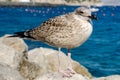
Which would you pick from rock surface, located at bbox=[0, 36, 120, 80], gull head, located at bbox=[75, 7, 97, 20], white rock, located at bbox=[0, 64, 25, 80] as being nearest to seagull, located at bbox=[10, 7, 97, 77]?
gull head, located at bbox=[75, 7, 97, 20]

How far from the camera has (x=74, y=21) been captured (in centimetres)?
818

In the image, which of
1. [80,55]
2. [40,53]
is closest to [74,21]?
[40,53]

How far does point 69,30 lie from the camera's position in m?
8.27

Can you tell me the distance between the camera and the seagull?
8.09 m

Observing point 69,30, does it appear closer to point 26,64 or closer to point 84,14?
point 84,14

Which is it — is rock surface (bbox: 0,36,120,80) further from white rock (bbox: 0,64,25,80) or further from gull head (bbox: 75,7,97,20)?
gull head (bbox: 75,7,97,20)

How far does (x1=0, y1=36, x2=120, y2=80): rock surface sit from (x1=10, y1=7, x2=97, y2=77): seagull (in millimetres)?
607

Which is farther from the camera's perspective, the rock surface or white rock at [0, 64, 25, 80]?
the rock surface

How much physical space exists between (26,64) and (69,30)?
Result: 10.8 feet

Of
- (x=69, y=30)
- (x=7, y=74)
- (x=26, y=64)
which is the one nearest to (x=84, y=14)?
(x=69, y=30)

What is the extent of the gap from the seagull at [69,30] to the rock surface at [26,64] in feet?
1.99

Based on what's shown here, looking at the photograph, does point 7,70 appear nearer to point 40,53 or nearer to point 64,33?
point 64,33

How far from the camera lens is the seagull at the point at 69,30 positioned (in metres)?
8.09

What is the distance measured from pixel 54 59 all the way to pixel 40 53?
0.57m
